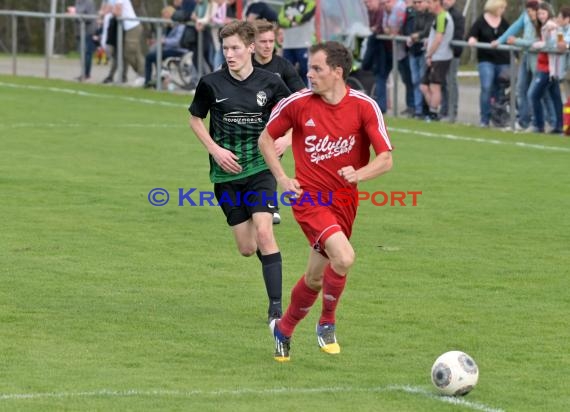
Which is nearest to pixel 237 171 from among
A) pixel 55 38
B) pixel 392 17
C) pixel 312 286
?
pixel 312 286

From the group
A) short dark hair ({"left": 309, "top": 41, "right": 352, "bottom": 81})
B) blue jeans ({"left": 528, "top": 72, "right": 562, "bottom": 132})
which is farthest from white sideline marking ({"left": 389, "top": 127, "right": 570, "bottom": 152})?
short dark hair ({"left": 309, "top": 41, "right": 352, "bottom": 81})

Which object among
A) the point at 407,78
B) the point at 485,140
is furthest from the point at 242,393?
the point at 407,78

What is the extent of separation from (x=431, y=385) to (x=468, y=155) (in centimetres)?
1225

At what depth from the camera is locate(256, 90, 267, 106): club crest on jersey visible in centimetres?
1010

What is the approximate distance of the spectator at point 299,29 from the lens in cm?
2538

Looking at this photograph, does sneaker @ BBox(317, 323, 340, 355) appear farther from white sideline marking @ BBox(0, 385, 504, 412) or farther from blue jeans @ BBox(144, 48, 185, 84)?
blue jeans @ BBox(144, 48, 185, 84)

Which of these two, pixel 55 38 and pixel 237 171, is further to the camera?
pixel 55 38

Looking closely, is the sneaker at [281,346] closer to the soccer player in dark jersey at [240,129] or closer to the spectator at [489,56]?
the soccer player in dark jersey at [240,129]

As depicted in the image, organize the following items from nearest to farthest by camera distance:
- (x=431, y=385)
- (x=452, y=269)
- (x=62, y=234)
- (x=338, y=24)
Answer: (x=431, y=385)
(x=452, y=269)
(x=62, y=234)
(x=338, y=24)

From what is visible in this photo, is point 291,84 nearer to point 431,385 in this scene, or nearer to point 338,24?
point 431,385

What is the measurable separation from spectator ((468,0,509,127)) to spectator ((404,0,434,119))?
923mm

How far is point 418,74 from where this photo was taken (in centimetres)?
2427

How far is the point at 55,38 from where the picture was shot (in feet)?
127

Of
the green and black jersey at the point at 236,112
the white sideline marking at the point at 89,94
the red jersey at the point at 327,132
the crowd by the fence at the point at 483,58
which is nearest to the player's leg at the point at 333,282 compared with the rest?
the red jersey at the point at 327,132
